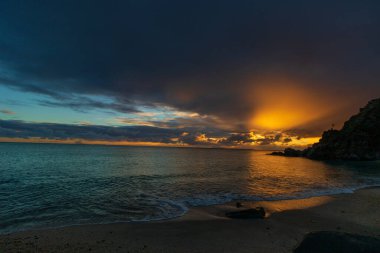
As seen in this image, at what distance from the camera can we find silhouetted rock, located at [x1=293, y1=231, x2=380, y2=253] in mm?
9828

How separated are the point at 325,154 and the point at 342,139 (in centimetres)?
1370

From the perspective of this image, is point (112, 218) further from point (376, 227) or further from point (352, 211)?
point (352, 211)

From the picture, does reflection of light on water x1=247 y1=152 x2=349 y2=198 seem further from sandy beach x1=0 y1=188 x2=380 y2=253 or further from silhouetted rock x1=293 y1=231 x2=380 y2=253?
silhouetted rock x1=293 y1=231 x2=380 y2=253


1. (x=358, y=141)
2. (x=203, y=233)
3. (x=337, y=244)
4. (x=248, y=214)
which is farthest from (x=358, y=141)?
(x=203, y=233)

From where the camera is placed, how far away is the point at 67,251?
36.8ft

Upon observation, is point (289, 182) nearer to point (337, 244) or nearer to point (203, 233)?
point (203, 233)

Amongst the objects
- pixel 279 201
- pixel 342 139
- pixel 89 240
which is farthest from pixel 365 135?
pixel 89 240

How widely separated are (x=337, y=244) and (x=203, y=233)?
6.76 metres

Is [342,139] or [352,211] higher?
[342,139]

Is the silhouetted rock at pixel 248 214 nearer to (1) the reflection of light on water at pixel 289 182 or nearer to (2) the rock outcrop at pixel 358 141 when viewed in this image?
(1) the reflection of light on water at pixel 289 182

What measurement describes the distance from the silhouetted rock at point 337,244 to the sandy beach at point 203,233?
3.90 feet

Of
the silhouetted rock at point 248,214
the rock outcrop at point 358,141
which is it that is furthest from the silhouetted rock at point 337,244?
the rock outcrop at point 358,141

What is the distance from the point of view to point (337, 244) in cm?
1027

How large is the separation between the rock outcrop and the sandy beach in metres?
124
